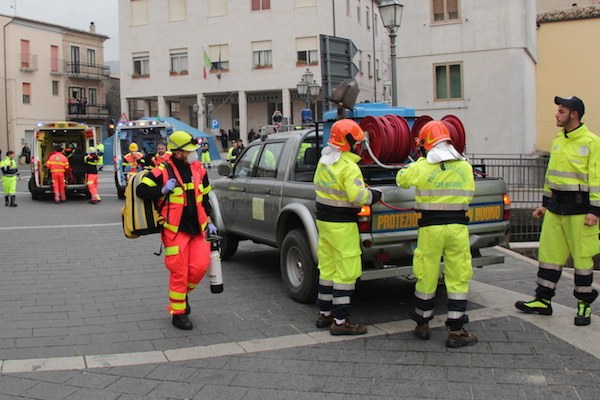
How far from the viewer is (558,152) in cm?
601

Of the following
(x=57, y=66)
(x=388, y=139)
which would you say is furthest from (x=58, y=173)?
(x=57, y=66)

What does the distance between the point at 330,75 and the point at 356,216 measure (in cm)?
564

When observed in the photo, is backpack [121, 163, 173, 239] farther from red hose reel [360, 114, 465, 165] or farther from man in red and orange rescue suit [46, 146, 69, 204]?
man in red and orange rescue suit [46, 146, 69, 204]

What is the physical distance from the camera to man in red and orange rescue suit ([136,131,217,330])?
5773mm

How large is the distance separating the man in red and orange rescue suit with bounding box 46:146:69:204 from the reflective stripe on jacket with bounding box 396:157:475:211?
16.1m

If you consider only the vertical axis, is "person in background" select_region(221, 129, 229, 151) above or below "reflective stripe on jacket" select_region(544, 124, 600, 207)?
above

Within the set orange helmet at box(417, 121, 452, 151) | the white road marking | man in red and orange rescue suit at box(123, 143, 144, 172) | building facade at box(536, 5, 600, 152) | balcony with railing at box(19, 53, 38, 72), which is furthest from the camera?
balcony with railing at box(19, 53, 38, 72)

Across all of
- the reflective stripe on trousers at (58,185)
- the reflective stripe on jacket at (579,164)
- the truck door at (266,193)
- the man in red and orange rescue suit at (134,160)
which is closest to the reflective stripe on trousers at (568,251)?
the reflective stripe on jacket at (579,164)

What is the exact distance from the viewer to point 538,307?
6.23m

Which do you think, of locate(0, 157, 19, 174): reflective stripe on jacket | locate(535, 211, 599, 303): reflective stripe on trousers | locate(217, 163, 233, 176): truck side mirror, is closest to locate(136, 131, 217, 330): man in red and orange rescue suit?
locate(217, 163, 233, 176): truck side mirror

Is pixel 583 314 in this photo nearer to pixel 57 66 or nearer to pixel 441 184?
pixel 441 184

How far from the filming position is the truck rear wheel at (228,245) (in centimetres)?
929

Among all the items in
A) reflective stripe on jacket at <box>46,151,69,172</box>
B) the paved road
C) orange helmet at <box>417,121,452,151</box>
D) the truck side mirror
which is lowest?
the paved road

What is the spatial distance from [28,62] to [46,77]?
2020 millimetres
